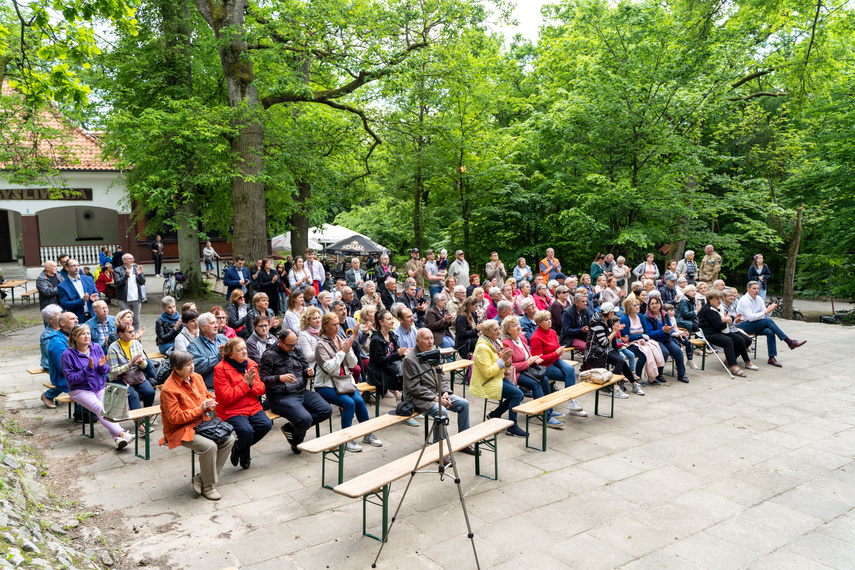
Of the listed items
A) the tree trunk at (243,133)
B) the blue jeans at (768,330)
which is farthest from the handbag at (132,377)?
the blue jeans at (768,330)

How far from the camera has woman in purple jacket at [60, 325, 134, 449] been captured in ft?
22.4

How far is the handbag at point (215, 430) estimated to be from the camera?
5.79m

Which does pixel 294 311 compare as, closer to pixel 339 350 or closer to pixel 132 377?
pixel 339 350

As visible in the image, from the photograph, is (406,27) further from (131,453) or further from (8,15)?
(131,453)

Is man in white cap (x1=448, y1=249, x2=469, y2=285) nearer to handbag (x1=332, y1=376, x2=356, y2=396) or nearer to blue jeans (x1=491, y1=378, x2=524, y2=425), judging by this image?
blue jeans (x1=491, y1=378, x2=524, y2=425)

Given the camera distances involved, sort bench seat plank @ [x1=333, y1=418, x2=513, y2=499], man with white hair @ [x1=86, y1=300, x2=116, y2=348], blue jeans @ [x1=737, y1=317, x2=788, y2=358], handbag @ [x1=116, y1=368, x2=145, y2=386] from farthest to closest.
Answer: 1. blue jeans @ [x1=737, y1=317, x2=788, y2=358]
2. man with white hair @ [x1=86, y1=300, x2=116, y2=348]
3. handbag @ [x1=116, y1=368, x2=145, y2=386]
4. bench seat plank @ [x1=333, y1=418, x2=513, y2=499]

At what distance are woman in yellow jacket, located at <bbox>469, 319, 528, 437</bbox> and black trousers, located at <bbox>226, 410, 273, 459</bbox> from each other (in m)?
2.48

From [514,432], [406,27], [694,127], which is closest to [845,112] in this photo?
[694,127]

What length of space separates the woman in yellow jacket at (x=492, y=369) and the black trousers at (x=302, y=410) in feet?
6.00

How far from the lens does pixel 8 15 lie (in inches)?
547

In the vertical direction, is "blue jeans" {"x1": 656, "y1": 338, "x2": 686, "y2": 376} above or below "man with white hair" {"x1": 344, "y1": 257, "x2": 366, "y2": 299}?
below

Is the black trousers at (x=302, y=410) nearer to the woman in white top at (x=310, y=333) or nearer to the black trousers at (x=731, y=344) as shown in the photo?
the woman in white top at (x=310, y=333)

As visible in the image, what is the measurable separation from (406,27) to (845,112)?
14.0 meters

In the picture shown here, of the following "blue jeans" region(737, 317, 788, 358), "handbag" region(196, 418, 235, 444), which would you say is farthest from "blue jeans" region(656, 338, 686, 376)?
"handbag" region(196, 418, 235, 444)
